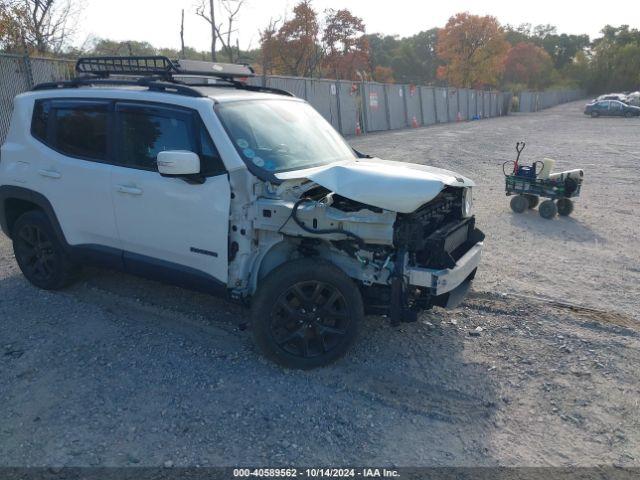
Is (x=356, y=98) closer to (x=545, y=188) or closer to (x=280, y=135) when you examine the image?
(x=545, y=188)

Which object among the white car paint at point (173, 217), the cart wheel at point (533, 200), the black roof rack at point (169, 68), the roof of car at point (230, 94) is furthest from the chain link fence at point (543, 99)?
the white car paint at point (173, 217)

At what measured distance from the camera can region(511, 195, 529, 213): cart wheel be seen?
9000mm

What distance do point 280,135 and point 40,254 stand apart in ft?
9.10

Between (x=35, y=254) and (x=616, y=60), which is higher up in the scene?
(x=616, y=60)

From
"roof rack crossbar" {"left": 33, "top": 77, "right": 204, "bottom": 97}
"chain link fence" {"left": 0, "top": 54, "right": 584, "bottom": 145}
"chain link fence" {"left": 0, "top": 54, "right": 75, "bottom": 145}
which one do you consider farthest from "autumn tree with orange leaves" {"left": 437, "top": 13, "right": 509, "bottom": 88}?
"roof rack crossbar" {"left": 33, "top": 77, "right": 204, "bottom": 97}

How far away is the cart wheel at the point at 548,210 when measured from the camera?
8602 mm

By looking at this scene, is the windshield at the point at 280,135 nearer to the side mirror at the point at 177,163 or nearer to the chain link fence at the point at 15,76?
the side mirror at the point at 177,163

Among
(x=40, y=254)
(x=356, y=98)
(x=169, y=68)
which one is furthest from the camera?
(x=356, y=98)

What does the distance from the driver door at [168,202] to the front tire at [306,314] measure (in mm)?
523

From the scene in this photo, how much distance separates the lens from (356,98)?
1017 inches

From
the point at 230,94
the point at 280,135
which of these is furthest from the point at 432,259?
the point at 230,94

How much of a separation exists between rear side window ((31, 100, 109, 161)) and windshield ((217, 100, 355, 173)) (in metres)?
1.22

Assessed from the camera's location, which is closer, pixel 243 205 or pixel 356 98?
pixel 243 205

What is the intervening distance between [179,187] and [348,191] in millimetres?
1349
